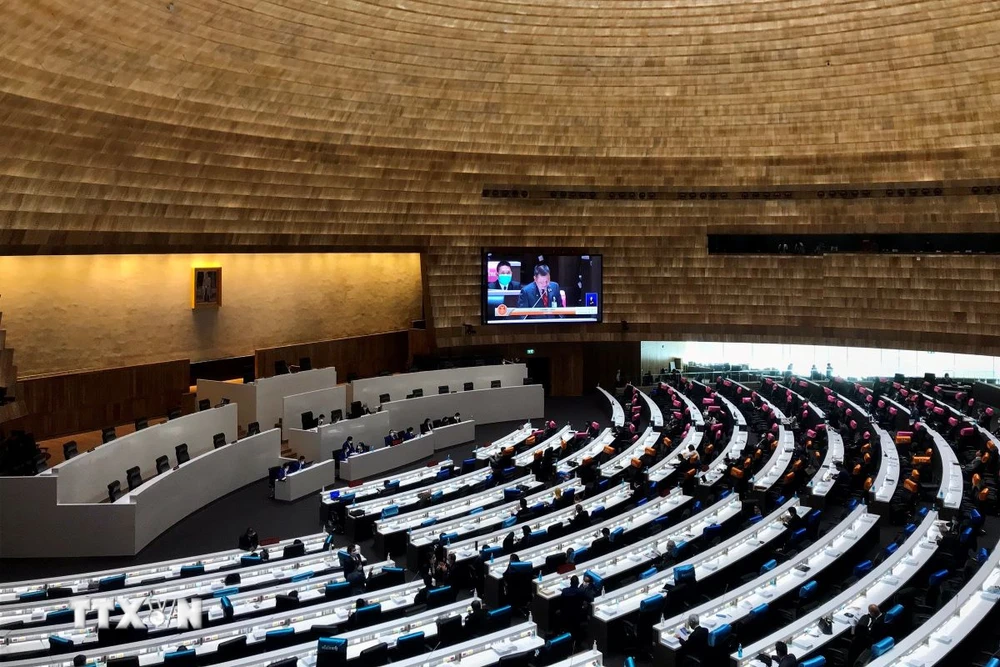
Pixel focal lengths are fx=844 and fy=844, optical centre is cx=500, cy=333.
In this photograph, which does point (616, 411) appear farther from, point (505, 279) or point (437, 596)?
point (437, 596)

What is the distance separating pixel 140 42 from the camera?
1662 cm

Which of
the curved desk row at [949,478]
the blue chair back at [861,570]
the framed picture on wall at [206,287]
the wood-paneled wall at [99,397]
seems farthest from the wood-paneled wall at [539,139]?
the blue chair back at [861,570]

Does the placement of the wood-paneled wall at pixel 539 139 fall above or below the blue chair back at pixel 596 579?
above

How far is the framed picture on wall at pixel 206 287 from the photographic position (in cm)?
2277

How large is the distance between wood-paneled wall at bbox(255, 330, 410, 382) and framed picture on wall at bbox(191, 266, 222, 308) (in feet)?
6.41

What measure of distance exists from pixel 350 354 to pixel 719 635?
19.6 m

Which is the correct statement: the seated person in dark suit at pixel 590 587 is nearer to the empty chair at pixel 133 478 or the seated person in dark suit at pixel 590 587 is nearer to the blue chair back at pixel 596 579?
the blue chair back at pixel 596 579

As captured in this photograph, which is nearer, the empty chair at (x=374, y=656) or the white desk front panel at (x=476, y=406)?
the empty chair at (x=374, y=656)

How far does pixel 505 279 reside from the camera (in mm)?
25922

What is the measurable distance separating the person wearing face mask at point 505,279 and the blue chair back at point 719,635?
17554mm

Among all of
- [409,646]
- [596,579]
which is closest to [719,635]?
[596,579]

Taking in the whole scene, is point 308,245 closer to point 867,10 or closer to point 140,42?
point 140,42

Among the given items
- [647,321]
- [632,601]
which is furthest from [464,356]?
[632,601]

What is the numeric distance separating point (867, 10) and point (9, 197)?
1922 centimetres
